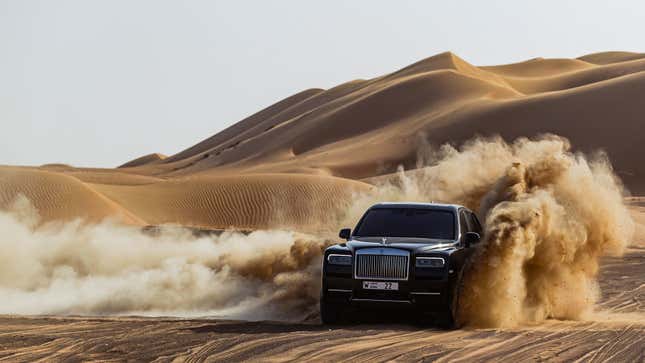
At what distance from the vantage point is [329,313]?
14.0m

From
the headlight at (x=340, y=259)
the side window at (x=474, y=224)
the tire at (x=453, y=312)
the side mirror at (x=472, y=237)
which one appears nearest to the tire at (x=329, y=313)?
the headlight at (x=340, y=259)

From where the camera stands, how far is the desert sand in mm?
11844

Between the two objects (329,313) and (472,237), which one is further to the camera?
(472,237)

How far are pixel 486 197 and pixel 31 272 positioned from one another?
918 centimetres

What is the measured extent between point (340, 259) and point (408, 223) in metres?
1.45

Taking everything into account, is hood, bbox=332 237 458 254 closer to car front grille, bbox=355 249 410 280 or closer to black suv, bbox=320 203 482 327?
black suv, bbox=320 203 482 327

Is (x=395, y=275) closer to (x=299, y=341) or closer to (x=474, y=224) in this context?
(x=299, y=341)

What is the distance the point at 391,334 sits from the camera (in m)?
12.9

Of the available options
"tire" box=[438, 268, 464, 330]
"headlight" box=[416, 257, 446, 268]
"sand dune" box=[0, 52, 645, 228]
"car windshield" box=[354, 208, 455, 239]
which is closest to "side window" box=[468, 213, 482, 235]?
"car windshield" box=[354, 208, 455, 239]

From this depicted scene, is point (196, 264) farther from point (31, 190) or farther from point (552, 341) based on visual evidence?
point (31, 190)

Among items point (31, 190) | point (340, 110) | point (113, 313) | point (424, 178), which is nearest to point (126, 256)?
point (113, 313)

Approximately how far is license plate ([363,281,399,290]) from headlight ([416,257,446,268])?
15.7 inches

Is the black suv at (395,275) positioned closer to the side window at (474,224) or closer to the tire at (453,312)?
the tire at (453,312)

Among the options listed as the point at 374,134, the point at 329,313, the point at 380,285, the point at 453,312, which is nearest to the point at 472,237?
the point at 453,312
